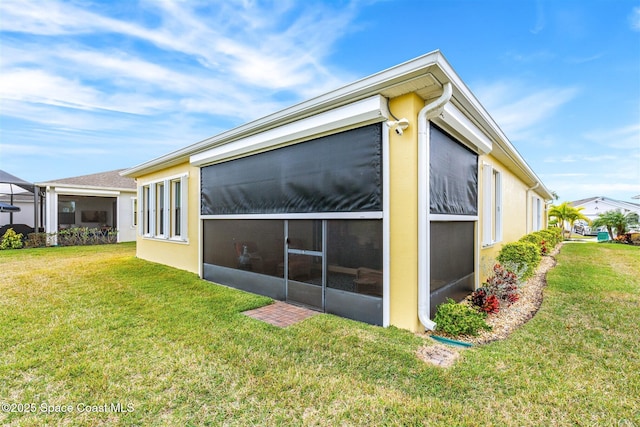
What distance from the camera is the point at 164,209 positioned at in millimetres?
9133

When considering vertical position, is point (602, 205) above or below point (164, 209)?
above

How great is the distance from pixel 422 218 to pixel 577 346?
222 cm

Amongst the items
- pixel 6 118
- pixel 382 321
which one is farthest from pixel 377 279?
pixel 6 118

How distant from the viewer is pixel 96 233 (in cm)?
1575

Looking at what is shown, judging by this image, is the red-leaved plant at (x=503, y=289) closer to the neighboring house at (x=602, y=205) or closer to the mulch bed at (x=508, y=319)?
the mulch bed at (x=508, y=319)

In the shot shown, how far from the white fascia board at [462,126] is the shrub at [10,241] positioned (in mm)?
18430

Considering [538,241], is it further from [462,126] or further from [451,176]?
[462,126]

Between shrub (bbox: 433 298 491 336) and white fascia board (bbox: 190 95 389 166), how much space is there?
107 inches

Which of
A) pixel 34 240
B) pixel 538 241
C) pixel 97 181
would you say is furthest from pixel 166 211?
pixel 538 241

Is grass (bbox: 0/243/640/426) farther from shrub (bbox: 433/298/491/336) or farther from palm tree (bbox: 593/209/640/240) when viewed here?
palm tree (bbox: 593/209/640/240)

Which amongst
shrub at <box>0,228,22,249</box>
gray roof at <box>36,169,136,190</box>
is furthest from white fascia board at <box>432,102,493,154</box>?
shrub at <box>0,228,22,249</box>

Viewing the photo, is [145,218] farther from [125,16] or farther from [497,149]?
[497,149]

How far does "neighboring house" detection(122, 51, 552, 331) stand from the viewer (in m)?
3.85

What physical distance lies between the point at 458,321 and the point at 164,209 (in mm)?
8678
